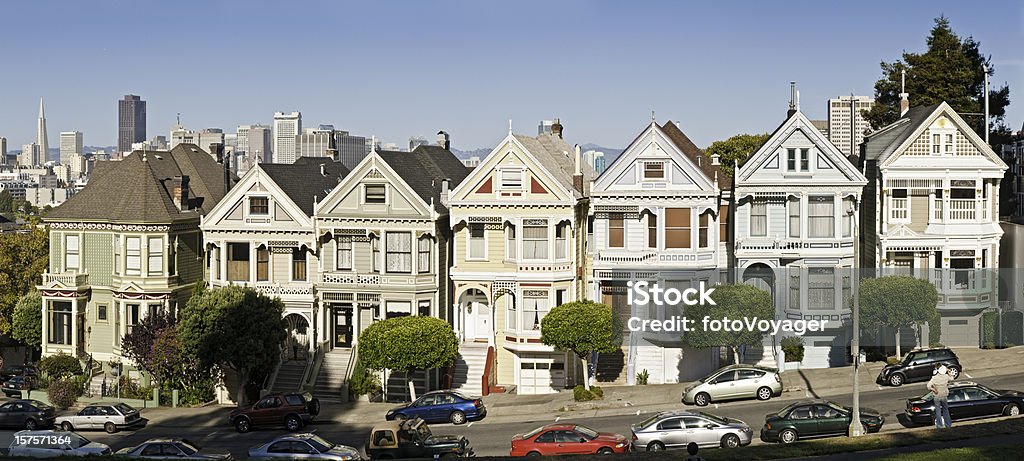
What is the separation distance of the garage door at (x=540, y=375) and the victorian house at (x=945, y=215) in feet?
50.6

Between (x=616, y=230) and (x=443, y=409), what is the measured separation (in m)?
12.5

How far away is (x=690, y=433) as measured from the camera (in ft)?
129

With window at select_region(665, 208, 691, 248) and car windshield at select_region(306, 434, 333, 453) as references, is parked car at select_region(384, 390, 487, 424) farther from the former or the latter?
window at select_region(665, 208, 691, 248)

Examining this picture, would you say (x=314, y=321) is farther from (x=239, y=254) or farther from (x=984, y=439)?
(x=984, y=439)

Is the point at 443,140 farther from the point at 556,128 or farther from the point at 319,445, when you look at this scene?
the point at 319,445

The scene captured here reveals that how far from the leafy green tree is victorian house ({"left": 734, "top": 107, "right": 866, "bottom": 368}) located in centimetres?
116

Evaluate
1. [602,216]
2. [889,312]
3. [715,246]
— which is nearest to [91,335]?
[602,216]

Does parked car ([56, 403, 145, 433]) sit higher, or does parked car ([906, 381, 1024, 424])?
parked car ([906, 381, 1024, 424])

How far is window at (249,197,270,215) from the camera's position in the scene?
58344 millimetres

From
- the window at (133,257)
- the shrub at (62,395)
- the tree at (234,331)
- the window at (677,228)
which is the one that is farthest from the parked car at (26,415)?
the window at (677,228)

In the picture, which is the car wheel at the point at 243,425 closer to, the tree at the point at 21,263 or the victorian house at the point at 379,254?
the victorian house at the point at 379,254

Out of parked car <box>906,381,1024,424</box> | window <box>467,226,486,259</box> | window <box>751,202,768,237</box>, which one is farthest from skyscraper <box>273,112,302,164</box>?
parked car <box>906,381,1024,424</box>

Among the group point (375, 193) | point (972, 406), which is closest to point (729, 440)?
point (972, 406)

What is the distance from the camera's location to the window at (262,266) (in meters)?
58.6
